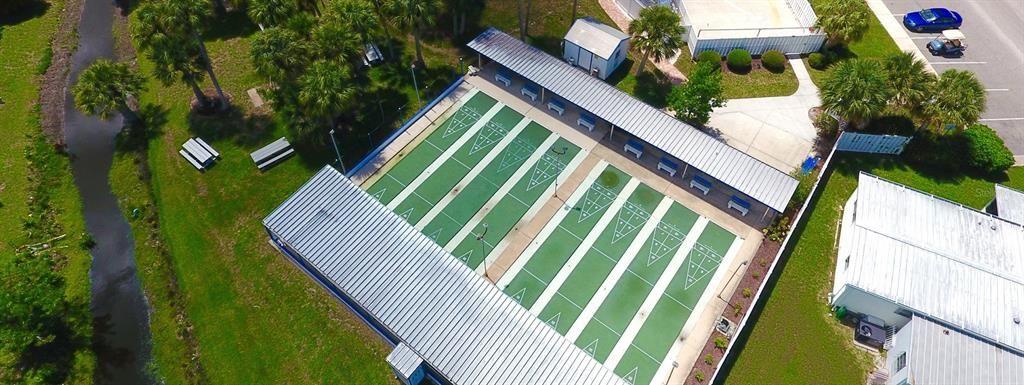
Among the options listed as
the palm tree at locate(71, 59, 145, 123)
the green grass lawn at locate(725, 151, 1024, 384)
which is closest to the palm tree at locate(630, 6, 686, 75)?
the green grass lawn at locate(725, 151, 1024, 384)

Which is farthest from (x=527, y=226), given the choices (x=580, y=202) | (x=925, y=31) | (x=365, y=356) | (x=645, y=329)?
(x=925, y=31)

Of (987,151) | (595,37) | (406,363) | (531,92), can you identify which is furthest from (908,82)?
(406,363)

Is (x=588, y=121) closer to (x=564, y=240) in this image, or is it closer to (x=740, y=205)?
(x=564, y=240)

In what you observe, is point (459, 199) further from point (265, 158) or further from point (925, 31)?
point (925, 31)

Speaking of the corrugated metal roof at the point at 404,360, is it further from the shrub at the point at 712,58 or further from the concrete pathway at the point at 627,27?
the shrub at the point at 712,58

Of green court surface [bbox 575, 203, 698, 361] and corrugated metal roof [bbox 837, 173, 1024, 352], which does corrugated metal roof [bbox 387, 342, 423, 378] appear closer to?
green court surface [bbox 575, 203, 698, 361]

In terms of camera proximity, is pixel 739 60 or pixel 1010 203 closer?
pixel 1010 203
